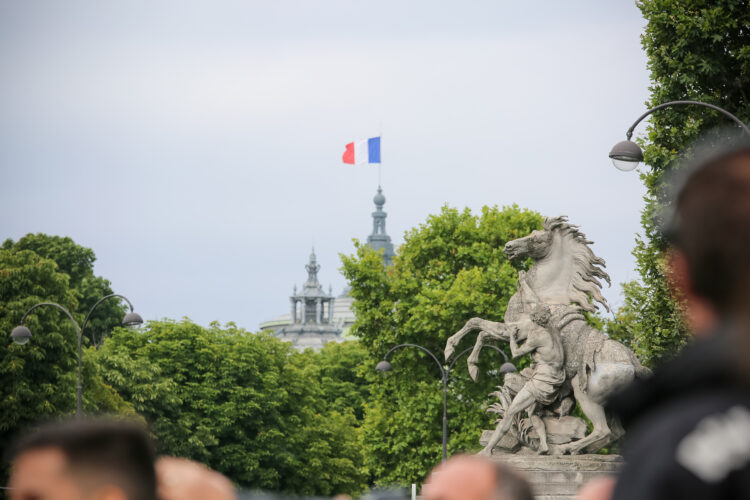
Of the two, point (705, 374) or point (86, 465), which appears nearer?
point (705, 374)

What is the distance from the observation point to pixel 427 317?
45875 mm

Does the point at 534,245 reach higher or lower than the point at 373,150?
lower

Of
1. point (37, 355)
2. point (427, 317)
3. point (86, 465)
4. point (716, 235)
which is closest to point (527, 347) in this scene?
point (86, 465)

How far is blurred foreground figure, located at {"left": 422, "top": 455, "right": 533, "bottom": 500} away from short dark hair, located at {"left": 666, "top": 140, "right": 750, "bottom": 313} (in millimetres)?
479

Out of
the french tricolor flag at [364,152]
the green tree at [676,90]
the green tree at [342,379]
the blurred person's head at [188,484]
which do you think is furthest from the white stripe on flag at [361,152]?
the blurred person's head at [188,484]

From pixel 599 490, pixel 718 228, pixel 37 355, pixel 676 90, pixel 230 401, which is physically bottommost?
pixel 230 401

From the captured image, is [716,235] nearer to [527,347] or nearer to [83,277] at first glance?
[527,347]

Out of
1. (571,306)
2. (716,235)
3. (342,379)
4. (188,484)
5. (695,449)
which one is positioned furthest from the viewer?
(342,379)

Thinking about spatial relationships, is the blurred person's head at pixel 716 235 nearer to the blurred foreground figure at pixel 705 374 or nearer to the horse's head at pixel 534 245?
the blurred foreground figure at pixel 705 374

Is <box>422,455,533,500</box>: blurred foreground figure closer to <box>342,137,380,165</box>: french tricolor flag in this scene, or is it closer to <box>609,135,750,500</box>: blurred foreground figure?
<box>609,135,750,500</box>: blurred foreground figure

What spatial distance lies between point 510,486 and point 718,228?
57 centimetres

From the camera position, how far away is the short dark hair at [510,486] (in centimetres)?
213

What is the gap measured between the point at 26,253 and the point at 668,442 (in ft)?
155

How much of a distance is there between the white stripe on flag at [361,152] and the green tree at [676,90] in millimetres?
38305
